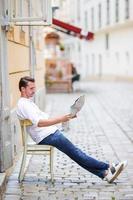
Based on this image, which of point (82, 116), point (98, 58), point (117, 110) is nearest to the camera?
point (82, 116)

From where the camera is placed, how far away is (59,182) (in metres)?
7.57

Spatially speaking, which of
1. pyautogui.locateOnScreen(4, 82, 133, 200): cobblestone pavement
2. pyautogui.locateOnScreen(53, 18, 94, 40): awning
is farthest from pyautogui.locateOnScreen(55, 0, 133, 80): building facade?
pyautogui.locateOnScreen(4, 82, 133, 200): cobblestone pavement

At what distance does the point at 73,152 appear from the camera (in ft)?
24.2

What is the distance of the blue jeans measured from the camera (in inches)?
289

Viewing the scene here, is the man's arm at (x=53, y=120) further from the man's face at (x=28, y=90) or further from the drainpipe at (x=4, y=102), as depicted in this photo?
the drainpipe at (x=4, y=102)

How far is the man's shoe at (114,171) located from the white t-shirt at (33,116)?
0.91 metres

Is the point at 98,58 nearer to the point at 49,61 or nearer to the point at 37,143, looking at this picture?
the point at 49,61

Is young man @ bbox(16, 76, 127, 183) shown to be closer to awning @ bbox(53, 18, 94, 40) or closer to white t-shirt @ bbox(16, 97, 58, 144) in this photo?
white t-shirt @ bbox(16, 97, 58, 144)

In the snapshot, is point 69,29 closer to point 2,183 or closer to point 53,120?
point 53,120

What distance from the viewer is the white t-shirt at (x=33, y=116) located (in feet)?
23.6

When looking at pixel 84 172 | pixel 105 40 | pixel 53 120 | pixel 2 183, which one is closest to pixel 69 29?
pixel 84 172

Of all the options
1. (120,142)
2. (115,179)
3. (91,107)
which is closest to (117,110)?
(91,107)

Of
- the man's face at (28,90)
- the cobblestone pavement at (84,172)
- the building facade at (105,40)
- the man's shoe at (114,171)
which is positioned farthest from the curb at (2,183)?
the building facade at (105,40)

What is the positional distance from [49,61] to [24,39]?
18.6 meters
